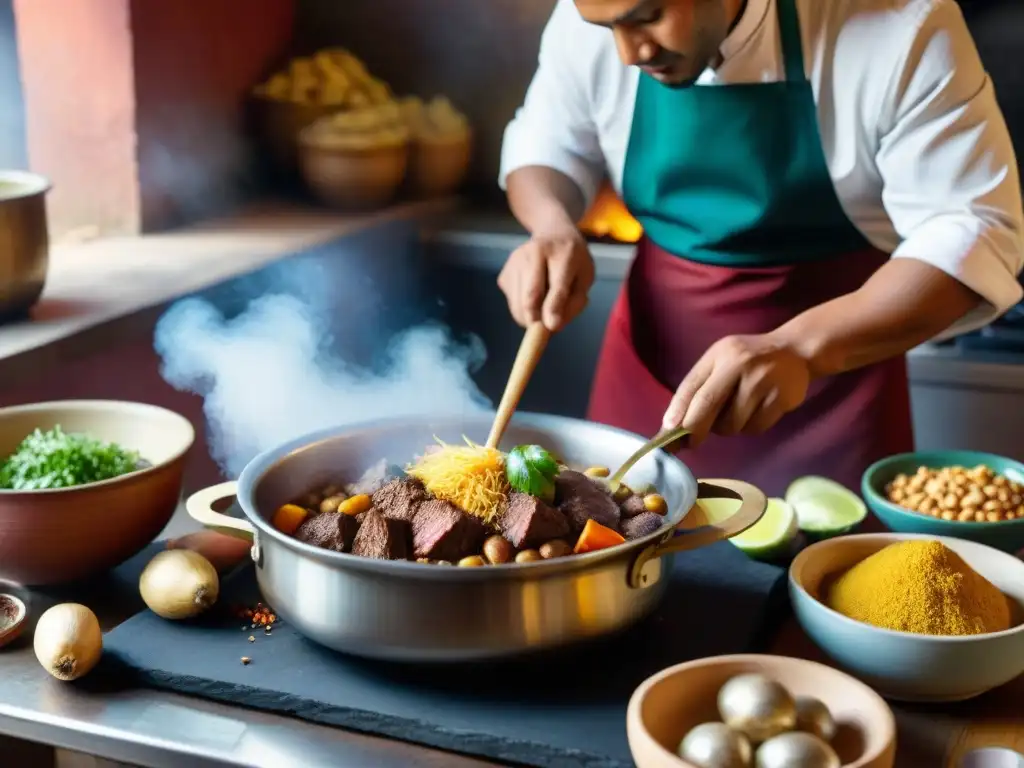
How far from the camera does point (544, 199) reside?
2.03 m

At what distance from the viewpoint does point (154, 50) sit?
9.08 feet

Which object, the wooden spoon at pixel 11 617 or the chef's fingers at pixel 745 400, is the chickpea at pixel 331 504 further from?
the chef's fingers at pixel 745 400

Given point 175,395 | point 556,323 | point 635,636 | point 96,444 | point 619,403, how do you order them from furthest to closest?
point 175,395, point 619,403, point 556,323, point 96,444, point 635,636

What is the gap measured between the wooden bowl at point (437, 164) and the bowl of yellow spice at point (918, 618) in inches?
91.7

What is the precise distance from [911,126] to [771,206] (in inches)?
10.6

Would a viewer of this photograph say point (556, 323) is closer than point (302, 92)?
Yes

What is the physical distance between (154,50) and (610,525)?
1.99 m

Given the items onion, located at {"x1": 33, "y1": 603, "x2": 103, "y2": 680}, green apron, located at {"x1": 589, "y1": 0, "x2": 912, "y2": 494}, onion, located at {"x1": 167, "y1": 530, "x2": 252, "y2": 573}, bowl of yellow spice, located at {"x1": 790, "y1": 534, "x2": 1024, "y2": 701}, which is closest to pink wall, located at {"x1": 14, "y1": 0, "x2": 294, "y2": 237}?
green apron, located at {"x1": 589, "y1": 0, "x2": 912, "y2": 494}

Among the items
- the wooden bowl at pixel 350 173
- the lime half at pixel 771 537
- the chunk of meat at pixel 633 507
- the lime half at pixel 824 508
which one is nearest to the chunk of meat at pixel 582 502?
the chunk of meat at pixel 633 507

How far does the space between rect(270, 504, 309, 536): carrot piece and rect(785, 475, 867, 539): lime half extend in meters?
0.65

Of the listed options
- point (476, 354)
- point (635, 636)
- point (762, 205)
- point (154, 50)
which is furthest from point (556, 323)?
point (476, 354)

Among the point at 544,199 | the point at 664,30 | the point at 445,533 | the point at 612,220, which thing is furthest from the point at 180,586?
the point at 612,220

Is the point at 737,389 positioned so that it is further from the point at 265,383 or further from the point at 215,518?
the point at 265,383

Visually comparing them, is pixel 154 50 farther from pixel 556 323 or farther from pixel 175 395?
pixel 556 323
